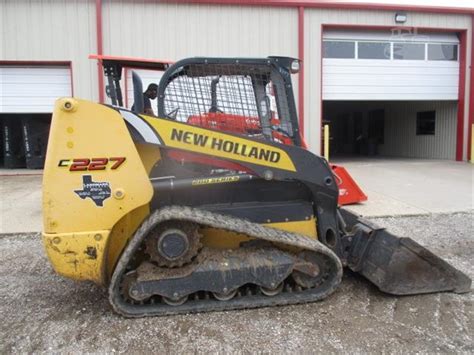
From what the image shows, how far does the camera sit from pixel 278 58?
11.4 ft

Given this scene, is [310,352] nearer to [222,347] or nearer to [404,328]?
[222,347]

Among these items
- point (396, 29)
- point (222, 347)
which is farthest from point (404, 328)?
point (396, 29)

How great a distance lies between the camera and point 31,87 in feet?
43.1

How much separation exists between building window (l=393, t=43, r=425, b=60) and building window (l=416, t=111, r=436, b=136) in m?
3.06

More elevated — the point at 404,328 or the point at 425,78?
the point at 425,78

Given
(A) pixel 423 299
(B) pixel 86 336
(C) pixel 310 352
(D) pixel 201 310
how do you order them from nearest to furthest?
(C) pixel 310 352
(B) pixel 86 336
(D) pixel 201 310
(A) pixel 423 299

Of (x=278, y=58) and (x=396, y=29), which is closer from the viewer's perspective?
(x=278, y=58)

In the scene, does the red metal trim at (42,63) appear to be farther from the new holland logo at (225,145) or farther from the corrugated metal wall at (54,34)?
the new holland logo at (225,145)

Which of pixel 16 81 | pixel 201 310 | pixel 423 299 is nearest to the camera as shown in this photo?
pixel 201 310

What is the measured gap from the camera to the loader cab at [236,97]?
136 inches

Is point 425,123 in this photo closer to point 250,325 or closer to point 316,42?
point 316,42

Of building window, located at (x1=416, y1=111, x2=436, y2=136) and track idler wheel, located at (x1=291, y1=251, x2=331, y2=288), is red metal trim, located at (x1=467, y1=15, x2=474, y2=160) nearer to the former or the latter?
building window, located at (x1=416, y1=111, x2=436, y2=136)

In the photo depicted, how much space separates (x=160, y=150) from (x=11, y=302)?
1851mm

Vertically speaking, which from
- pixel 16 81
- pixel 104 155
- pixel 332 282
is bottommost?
pixel 332 282
